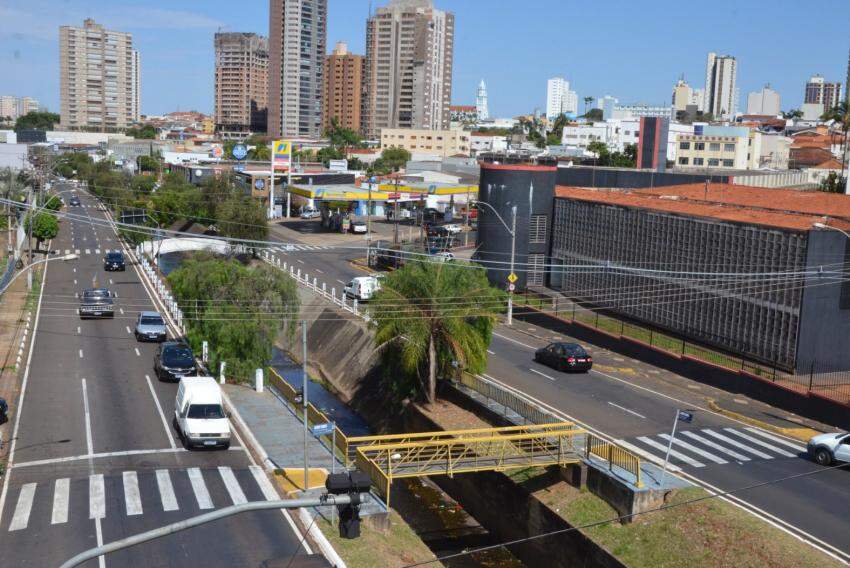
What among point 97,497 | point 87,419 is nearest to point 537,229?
point 87,419

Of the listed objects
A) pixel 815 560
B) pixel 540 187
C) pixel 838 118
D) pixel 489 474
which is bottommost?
pixel 489 474

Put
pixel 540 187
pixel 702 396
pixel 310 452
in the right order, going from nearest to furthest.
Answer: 1. pixel 310 452
2. pixel 702 396
3. pixel 540 187

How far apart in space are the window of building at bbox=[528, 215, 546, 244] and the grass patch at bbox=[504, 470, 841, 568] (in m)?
32.0

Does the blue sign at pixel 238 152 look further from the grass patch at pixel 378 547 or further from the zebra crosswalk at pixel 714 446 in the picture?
the grass patch at pixel 378 547

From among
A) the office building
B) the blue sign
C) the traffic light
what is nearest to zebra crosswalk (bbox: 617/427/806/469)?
the traffic light

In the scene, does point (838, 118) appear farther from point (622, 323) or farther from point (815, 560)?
point (815, 560)

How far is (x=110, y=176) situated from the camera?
118 m

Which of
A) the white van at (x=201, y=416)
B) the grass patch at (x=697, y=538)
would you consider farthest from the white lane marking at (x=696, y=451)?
the white van at (x=201, y=416)

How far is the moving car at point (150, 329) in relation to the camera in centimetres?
4581

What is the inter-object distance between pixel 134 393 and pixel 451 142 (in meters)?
158

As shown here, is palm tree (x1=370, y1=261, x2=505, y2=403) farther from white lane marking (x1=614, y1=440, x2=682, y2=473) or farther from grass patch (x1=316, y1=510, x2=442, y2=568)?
grass patch (x1=316, y1=510, x2=442, y2=568)

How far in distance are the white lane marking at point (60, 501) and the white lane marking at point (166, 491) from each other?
237 cm

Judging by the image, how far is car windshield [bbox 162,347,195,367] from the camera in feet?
124

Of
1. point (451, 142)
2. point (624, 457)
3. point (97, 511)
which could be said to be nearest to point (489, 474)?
point (624, 457)
